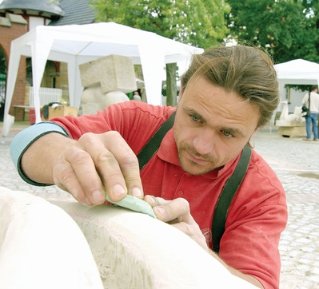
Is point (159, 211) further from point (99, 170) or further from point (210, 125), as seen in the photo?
point (210, 125)

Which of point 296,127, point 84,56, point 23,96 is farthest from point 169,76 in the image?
point 23,96

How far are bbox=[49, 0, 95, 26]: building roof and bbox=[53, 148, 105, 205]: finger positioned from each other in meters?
24.8

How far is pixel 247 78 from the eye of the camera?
1651 millimetres

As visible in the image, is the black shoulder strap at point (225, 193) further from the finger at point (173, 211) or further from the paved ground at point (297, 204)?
the paved ground at point (297, 204)

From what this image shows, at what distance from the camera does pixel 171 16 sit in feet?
58.0

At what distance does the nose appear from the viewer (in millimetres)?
1679

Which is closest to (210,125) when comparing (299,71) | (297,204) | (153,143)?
(153,143)

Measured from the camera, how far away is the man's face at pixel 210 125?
165cm

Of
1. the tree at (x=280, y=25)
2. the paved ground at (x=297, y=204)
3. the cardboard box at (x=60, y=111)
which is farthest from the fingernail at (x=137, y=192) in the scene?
the tree at (x=280, y=25)

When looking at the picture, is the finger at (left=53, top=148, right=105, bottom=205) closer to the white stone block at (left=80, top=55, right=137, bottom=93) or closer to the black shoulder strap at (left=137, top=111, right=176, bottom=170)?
the black shoulder strap at (left=137, top=111, right=176, bottom=170)

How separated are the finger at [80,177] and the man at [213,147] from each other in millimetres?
80

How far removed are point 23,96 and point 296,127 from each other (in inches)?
475

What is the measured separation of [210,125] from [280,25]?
23006 millimetres

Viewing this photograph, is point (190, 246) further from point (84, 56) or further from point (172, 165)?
point (84, 56)
